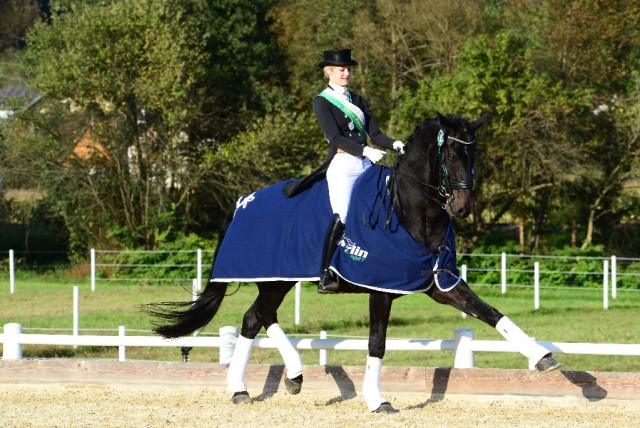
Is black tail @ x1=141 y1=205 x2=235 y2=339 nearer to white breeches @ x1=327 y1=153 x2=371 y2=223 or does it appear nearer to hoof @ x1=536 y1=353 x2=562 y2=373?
white breeches @ x1=327 y1=153 x2=371 y2=223

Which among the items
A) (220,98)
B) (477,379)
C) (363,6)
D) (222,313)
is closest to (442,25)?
(363,6)

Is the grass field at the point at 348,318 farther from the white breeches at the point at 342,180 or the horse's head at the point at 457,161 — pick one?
the horse's head at the point at 457,161

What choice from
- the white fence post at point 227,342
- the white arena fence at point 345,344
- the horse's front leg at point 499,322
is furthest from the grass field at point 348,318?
the horse's front leg at point 499,322

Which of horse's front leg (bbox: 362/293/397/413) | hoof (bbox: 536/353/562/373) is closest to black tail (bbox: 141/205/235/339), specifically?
horse's front leg (bbox: 362/293/397/413)

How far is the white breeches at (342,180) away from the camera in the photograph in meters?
8.12

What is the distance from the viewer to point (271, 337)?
890 cm

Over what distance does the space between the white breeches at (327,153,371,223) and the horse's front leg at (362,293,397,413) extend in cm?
70

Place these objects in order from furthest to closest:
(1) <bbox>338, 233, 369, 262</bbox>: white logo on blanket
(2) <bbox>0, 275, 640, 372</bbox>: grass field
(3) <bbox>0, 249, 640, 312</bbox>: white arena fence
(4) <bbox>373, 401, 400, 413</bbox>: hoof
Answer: (3) <bbox>0, 249, 640, 312</bbox>: white arena fence < (2) <bbox>0, 275, 640, 372</bbox>: grass field < (4) <bbox>373, 401, 400, 413</bbox>: hoof < (1) <bbox>338, 233, 369, 262</bbox>: white logo on blanket

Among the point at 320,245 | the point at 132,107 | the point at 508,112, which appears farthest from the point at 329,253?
the point at 132,107

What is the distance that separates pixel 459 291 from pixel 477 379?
109 cm

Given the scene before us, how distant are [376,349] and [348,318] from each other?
424 inches

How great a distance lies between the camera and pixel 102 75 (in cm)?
2822

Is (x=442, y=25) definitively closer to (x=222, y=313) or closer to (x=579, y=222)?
(x=579, y=222)

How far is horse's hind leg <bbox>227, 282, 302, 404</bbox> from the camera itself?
8.62m
